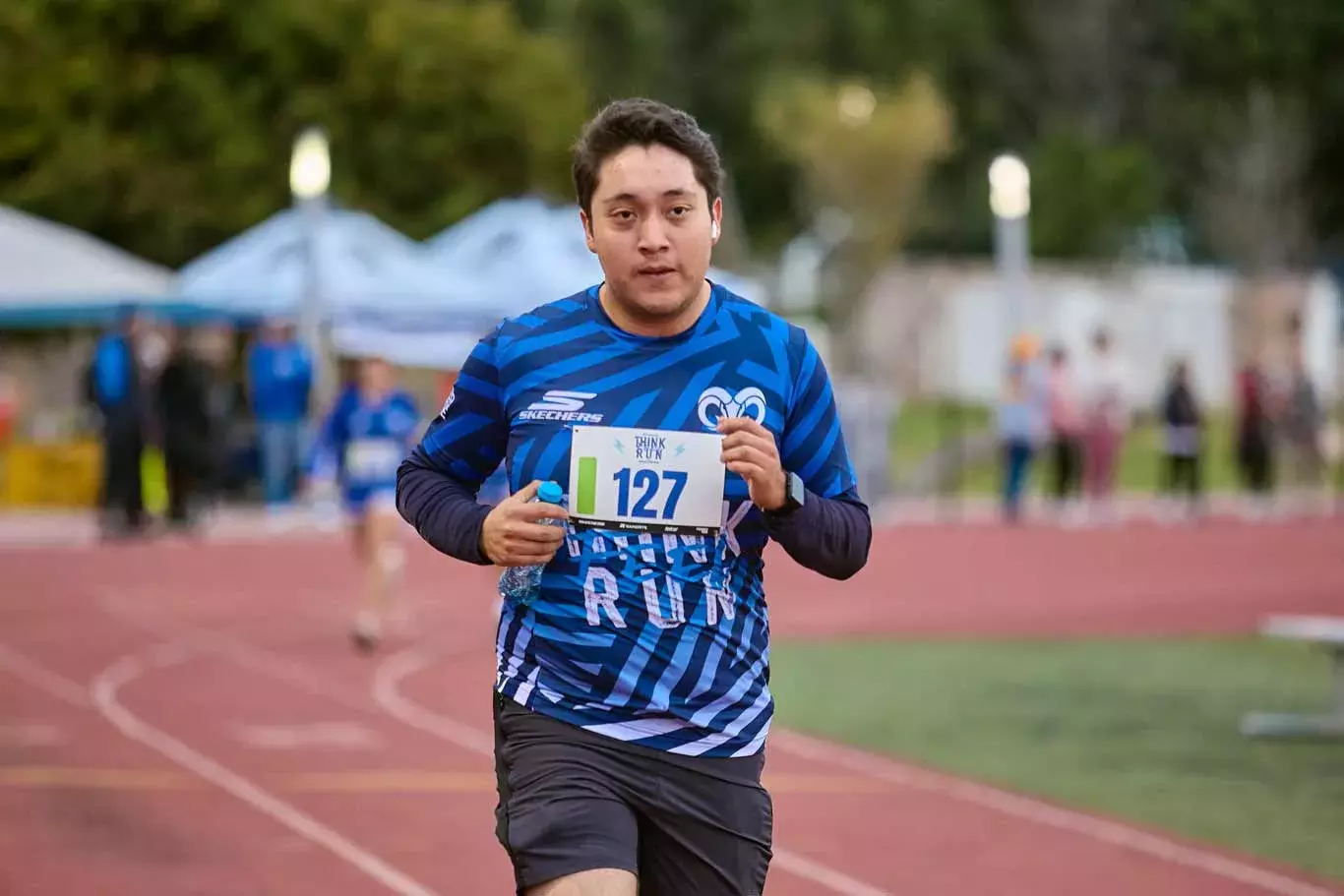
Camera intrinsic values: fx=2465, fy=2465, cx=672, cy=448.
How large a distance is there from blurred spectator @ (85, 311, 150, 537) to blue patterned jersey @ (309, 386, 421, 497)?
9808mm

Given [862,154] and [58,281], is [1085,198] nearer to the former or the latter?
[862,154]

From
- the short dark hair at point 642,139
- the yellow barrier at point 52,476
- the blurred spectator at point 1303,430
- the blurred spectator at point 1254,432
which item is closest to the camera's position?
the short dark hair at point 642,139

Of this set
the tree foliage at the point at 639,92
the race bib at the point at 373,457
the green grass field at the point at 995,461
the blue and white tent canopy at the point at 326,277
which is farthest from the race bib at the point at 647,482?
the tree foliage at the point at 639,92

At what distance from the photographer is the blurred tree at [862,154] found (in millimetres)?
55906

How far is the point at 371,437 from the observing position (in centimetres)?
1544

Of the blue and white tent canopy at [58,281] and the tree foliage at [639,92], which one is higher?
the tree foliage at [639,92]

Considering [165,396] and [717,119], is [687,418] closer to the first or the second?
[165,396]

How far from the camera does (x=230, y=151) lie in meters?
39.8

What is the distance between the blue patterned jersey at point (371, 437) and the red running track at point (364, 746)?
113 cm

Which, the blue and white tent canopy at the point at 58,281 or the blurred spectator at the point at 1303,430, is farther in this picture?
the blurred spectator at the point at 1303,430

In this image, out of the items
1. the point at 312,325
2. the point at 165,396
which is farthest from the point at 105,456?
the point at 312,325

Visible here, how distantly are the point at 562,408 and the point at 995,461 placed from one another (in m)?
35.9

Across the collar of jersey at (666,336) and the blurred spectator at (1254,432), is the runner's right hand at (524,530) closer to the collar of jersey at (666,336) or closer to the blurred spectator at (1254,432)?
the collar of jersey at (666,336)

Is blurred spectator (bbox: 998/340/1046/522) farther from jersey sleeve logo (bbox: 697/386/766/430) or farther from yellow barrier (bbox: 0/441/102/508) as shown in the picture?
jersey sleeve logo (bbox: 697/386/766/430)
